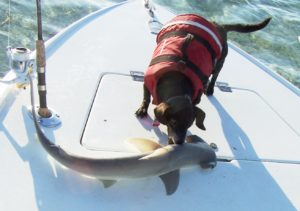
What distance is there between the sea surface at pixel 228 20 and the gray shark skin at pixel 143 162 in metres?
2.49

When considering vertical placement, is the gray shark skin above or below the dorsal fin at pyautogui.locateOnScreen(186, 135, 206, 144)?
above

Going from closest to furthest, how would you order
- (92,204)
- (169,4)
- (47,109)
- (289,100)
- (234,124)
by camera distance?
(92,204), (47,109), (234,124), (289,100), (169,4)

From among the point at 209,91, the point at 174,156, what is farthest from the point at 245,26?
the point at 174,156

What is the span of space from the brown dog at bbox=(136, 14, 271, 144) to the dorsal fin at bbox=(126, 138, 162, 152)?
0.30 ft

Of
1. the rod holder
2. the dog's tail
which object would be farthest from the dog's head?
the dog's tail

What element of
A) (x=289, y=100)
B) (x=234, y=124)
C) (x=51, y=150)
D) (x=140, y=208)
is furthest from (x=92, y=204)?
(x=289, y=100)

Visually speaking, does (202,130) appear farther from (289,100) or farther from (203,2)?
(203,2)

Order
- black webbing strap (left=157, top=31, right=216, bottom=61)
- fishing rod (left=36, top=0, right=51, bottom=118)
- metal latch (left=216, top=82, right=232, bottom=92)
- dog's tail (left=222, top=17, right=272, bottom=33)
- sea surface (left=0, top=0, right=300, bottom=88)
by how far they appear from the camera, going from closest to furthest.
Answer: fishing rod (left=36, top=0, right=51, bottom=118) → black webbing strap (left=157, top=31, right=216, bottom=61) → metal latch (left=216, top=82, right=232, bottom=92) → dog's tail (left=222, top=17, right=272, bottom=33) → sea surface (left=0, top=0, right=300, bottom=88)

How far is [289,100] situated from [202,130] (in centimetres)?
96

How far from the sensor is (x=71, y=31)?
10.6 ft

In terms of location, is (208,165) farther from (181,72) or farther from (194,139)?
(181,72)

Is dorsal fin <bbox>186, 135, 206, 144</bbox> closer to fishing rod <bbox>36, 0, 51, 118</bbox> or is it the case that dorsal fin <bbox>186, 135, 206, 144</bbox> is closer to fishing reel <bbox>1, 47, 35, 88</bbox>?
fishing rod <bbox>36, 0, 51, 118</bbox>

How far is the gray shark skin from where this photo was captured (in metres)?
1.72

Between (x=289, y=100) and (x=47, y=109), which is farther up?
(x=47, y=109)
